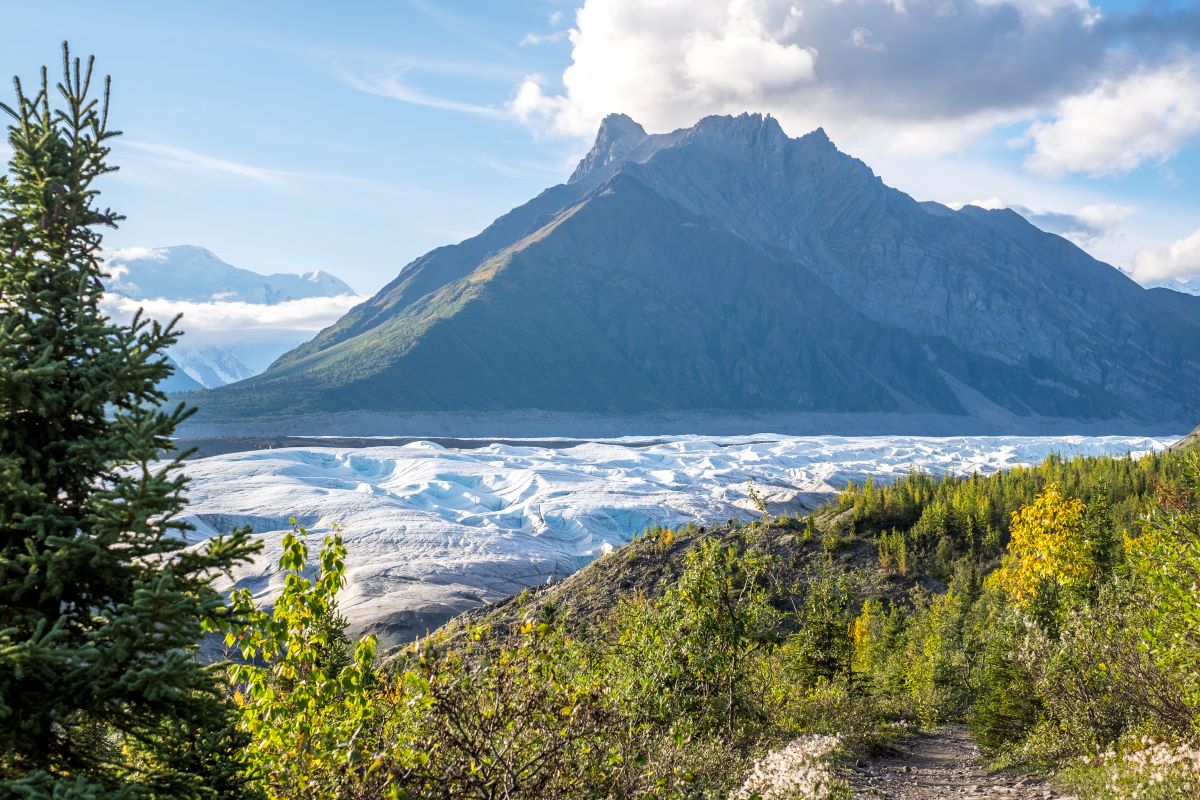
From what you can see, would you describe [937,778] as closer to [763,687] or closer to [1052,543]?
[763,687]

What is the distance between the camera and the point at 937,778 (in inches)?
643

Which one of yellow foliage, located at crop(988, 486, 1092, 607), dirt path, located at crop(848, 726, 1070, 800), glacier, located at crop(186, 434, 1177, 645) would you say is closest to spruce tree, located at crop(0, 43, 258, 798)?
dirt path, located at crop(848, 726, 1070, 800)

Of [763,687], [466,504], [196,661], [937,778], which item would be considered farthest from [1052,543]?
[466,504]

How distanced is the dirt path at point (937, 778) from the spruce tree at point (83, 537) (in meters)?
10.3

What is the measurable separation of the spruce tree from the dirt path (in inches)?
406

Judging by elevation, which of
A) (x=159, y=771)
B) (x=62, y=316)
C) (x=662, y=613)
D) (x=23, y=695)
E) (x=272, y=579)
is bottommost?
(x=272, y=579)

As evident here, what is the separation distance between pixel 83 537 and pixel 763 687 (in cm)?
1436

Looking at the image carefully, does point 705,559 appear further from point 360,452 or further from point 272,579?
point 360,452

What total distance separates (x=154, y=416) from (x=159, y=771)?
2.57 meters

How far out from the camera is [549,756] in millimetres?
6605

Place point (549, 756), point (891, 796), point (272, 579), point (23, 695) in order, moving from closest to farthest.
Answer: point (23, 695) → point (549, 756) → point (891, 796) → point (272, 579)

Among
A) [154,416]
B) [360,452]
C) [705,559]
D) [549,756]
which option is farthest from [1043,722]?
[360,452]

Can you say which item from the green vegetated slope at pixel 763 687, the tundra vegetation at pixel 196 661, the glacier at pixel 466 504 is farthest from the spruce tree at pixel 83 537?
the glacier at pixel 466 504

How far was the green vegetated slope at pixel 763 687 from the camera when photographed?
6.48 meters
